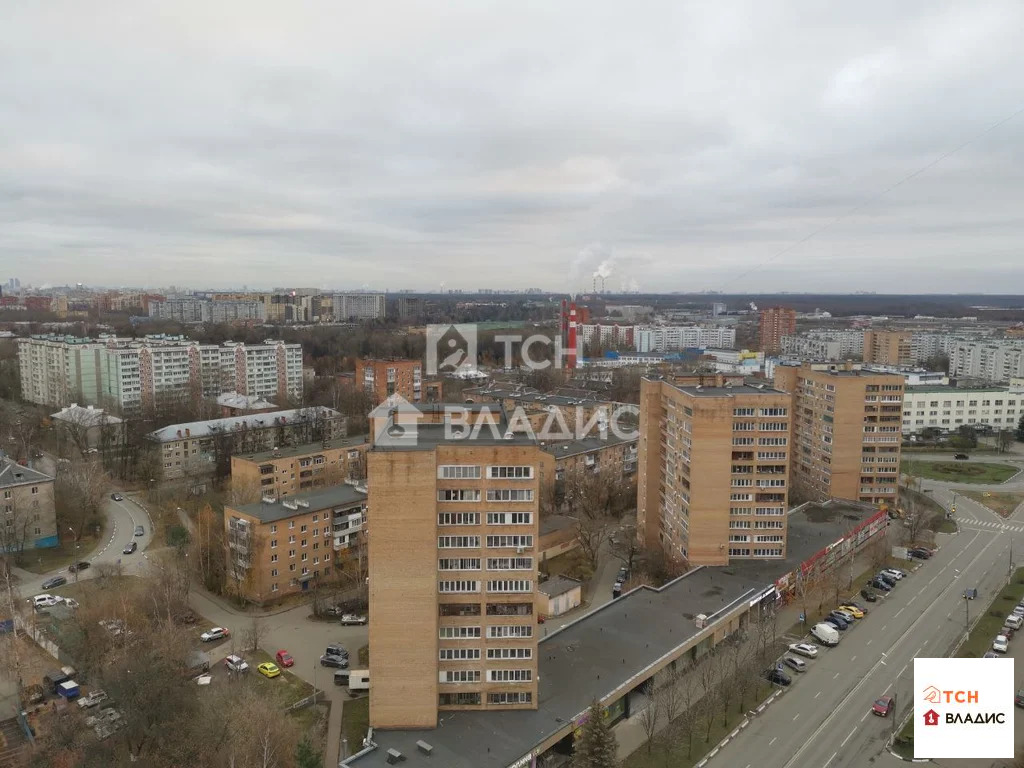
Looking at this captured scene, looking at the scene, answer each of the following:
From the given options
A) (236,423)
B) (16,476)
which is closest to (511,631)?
(16,476)

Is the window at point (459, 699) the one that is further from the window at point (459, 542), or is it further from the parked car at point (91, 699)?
the parked car at point (91, 699)

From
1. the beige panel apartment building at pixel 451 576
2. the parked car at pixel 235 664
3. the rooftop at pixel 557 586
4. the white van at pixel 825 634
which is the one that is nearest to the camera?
the beige panel apartment building at pixel 451 576

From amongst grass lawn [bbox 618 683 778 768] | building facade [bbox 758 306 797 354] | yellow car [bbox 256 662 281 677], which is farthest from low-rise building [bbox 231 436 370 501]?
building facade [bbox 758 306 797 354]

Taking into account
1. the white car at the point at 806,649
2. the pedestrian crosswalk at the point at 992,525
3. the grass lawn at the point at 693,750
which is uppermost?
the pedestrian crosswalk at the point at 992,525

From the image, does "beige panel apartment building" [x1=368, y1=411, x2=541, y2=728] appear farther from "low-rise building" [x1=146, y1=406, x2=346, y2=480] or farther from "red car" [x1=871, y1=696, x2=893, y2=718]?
"low-rise building" [x1=146, y1=406, x2=346, y2=480]

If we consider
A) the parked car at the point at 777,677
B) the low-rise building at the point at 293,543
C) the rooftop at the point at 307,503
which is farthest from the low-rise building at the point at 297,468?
the parked car at the point at 777,677

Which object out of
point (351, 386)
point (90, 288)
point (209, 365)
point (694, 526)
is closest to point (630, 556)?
point (694, 526)
